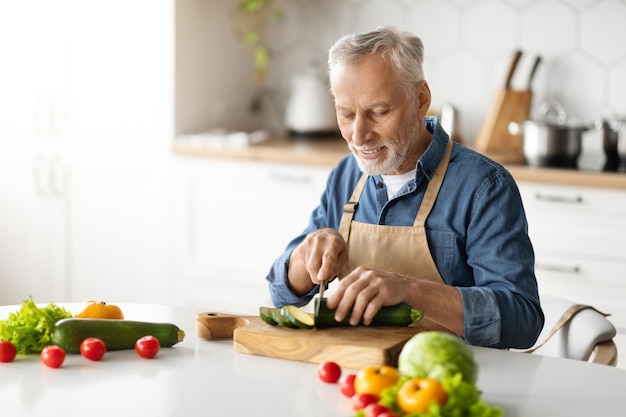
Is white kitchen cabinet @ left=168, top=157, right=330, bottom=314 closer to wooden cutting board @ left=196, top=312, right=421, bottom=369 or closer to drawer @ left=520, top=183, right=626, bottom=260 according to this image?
drawer @ left=520, top=183, right=626, bottom=260

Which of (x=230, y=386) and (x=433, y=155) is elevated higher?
(x=433, y=155)

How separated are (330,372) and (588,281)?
74.8 inches

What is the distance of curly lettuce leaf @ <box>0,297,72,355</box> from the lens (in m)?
1.81

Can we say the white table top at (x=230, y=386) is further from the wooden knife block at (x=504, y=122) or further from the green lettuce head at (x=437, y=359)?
the wooden knife block at (x=504, y=122)

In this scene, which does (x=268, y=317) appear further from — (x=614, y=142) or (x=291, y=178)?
(x=614, y=142)

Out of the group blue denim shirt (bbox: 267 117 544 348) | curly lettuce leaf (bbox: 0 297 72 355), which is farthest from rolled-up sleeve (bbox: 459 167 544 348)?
curly lettuce leaf (bbox: 0 297 72 355)

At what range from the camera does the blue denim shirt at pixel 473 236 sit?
2.01m

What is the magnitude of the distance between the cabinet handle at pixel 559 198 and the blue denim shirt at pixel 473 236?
42.5 inches

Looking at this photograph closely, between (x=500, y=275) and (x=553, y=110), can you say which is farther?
(x=553, y=110)

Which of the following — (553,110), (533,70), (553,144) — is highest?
(533,70)

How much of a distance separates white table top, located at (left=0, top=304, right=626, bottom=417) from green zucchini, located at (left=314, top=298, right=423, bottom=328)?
11 cm

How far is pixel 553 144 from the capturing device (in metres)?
3.45

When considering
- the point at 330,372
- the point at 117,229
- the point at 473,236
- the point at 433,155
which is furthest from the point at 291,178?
the point at 330,372

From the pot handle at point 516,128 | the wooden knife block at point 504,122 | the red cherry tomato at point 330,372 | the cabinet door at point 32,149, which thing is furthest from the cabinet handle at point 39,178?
the red cherry tomato at point 330,372
